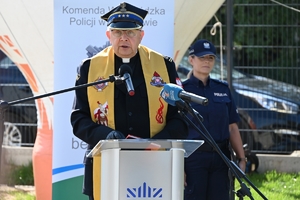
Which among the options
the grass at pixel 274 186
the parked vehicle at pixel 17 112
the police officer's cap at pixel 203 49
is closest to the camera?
the police officer's cap at pixel 203 49

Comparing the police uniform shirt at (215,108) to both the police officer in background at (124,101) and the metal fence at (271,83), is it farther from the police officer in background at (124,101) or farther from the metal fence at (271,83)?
the metal fence at (271,83)

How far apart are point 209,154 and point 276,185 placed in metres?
3.02

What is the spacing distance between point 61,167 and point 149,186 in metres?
2.28

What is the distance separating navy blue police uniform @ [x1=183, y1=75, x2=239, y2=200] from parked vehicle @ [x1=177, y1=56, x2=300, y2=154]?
353 cm

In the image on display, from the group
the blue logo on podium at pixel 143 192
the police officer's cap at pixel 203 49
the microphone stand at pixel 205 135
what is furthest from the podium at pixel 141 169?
the police officer's cap at pixel 203 49

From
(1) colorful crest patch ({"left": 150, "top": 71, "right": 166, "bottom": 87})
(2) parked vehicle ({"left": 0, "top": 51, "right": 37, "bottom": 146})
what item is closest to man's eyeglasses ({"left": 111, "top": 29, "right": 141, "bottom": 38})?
(1) colorful crest patch ({"left": 150, "top": 71, "right": 166, "bottom": 87})

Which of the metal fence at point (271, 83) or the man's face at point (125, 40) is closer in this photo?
the man's face at point (125, 40)

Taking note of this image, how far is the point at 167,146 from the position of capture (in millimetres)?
3590

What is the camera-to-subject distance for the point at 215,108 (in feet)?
17.9

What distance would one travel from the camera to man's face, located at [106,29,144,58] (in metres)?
4.29

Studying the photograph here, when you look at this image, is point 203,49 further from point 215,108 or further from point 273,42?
point 273,42

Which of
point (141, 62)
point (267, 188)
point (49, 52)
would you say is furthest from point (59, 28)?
point (267, 188)

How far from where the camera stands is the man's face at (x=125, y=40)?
4.29 m

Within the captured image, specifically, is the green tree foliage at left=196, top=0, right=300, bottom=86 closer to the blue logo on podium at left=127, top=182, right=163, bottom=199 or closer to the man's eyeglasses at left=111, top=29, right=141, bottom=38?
the man's eyeglasses at left=111, top=29, right=141, bottom=38
